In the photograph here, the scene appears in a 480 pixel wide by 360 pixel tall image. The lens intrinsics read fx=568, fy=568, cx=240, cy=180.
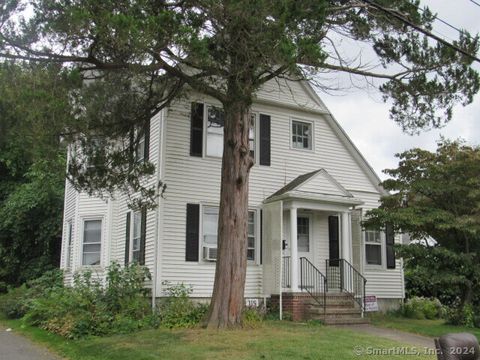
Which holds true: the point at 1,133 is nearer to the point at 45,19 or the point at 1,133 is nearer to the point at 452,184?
the point at 45,19

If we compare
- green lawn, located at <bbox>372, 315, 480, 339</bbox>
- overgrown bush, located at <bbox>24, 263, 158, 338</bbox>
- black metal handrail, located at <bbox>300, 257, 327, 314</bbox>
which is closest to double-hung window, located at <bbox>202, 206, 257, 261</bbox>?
black metal handrail, located at <bbox>300, 257, 327, 314</bbox>

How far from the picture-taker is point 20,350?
36.3ft

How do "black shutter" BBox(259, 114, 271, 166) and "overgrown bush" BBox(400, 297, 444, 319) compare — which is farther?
"overgrown bush" BBox(400, 297, 444, 319)

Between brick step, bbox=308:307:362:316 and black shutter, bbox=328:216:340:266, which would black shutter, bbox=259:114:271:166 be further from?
brick step, bbox=308:307:362:316

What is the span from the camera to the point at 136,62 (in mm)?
9797

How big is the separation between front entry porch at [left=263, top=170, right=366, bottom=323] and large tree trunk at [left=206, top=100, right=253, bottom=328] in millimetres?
3220

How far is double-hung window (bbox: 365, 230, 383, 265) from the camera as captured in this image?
1755cm

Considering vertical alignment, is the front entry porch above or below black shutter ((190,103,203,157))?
below

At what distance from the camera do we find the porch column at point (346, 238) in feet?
51.6

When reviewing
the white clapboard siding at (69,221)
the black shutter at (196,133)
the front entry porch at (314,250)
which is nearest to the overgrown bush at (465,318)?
the front entry porch at (314,250)

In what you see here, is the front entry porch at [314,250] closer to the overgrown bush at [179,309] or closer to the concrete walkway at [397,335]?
the concrete walkway at [397,335]

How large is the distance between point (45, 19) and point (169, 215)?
6423mm

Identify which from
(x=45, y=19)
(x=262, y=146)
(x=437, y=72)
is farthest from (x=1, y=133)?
(x=437, y=72)

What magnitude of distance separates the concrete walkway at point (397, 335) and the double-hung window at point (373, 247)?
12.0ft
